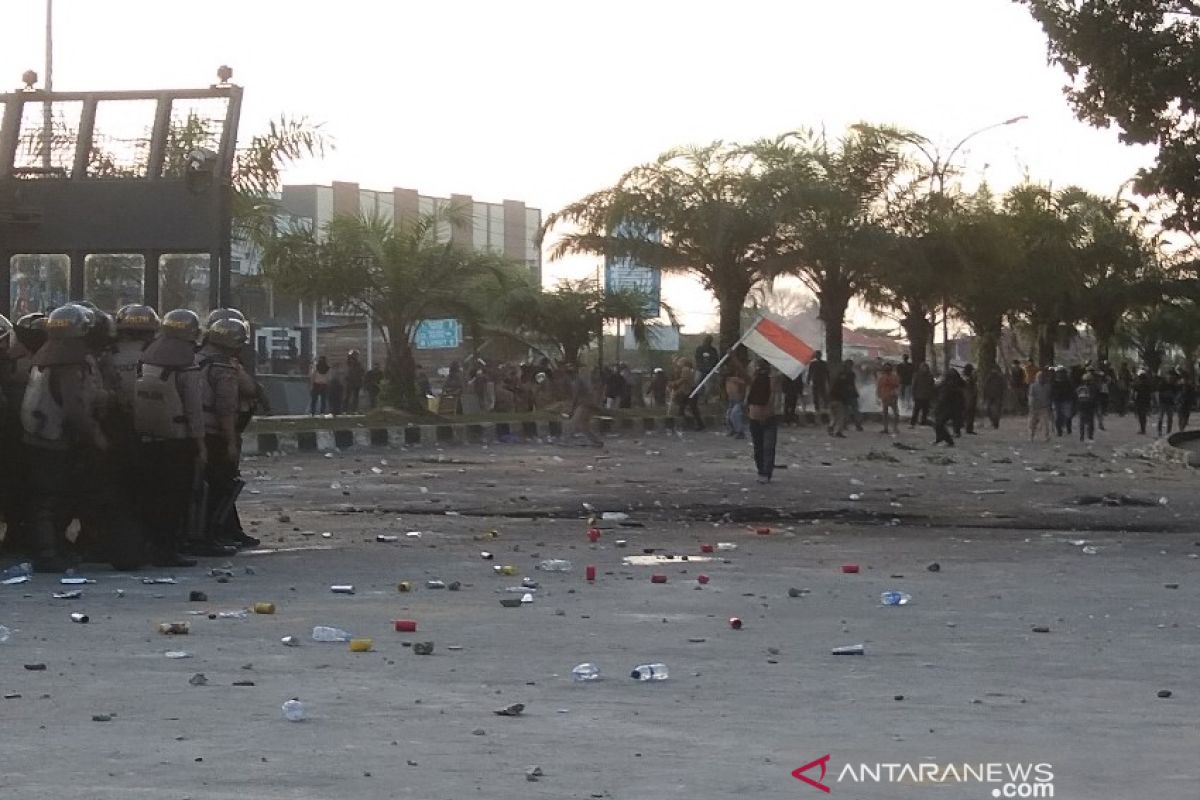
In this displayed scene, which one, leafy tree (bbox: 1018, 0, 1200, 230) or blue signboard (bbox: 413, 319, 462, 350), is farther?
blue signboard (bbox: 413, 319, 462, 350)

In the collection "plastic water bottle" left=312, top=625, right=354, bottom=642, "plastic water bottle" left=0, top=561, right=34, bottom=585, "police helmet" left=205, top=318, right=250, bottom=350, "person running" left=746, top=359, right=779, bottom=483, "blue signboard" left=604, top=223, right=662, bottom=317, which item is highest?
"blue signboard" left=604, top=223, right=662, bottom=317

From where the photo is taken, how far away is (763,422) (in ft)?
73.8

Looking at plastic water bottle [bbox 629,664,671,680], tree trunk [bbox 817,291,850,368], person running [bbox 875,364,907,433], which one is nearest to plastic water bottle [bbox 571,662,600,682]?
plastic water bottle [bbox 629,664,671,680]

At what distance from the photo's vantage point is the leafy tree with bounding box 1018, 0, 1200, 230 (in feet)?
79.7

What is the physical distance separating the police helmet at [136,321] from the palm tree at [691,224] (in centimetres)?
3726

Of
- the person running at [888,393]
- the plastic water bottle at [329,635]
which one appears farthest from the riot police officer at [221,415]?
the person running at [888,393]

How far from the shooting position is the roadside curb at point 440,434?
31.5 meters

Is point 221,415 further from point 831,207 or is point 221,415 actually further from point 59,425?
point 831,207

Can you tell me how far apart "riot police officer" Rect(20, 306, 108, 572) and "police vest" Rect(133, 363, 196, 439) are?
400 millimetres

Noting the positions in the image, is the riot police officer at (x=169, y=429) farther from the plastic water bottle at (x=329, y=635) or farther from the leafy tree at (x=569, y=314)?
the leafy tree at (x=569, y=314)

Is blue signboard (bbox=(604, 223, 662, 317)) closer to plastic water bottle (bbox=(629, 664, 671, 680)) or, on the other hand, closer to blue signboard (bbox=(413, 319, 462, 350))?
Answer: blue signboard (bbox=(413, 319, 462, 350))

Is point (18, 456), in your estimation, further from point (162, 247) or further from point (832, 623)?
point (162, 247)

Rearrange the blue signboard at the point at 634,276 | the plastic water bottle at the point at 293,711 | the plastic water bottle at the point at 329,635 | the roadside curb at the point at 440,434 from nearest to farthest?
1. the plastic water bottle at the point at 293,711
2. the plastic water bottle at the point at 329,635
3. the roadside curb at the point at 440,434
4. the blue signboard at the point at 634,276

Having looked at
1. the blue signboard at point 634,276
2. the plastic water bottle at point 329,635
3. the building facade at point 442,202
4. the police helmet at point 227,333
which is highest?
the building facade at point 442,202
